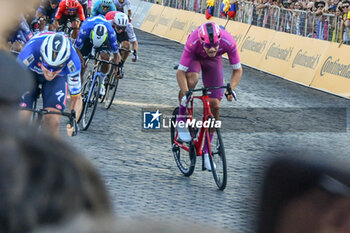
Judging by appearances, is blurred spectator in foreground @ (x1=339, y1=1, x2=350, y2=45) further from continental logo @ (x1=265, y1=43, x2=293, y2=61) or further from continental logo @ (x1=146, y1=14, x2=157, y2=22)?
continental logo @ (x1=146, y1=14, x2=157, y2=22)

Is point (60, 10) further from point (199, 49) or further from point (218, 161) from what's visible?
point (218, 161)

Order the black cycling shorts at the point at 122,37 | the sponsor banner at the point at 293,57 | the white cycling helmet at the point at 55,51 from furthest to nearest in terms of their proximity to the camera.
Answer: the sponsor banner at the point at 293,57
the black cycling shorts at the point at 122,37
the white cycling helmet at the point at 55,51

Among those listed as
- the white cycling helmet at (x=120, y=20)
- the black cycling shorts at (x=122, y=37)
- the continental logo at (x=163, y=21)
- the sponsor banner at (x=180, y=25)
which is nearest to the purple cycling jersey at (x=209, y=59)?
the white cycling helmet at (x=120, y=20)

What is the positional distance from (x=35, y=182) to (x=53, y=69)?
670 cm

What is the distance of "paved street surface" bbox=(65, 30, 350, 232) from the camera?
686cm

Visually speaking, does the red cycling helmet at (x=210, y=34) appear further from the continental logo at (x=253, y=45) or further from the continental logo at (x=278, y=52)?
the continental logo at (x=253, y=45)

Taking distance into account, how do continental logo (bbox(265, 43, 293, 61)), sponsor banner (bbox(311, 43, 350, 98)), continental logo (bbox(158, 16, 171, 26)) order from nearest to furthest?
1. sponsor banner (bbox(311, 43, 350, 98))
2. continental logo (bbox(265, 43, 293, 61))
3. continental logo (bbox(158, 16, 171, 26))

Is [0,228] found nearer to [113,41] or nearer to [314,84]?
[113,41]

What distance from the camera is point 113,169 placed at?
8328mm

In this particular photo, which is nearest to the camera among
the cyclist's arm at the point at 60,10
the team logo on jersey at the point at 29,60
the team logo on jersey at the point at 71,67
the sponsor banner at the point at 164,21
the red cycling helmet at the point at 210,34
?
the team logo on jersey at the point at 29,60

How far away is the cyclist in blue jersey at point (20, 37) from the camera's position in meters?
11.9

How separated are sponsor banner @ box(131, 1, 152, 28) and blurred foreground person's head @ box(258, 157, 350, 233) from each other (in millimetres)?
33584

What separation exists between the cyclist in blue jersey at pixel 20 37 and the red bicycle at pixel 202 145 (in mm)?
3947

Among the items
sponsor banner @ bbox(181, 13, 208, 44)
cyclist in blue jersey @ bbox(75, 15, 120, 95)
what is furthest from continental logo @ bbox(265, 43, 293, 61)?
cyclist in blue jersey @ bbox(75, 15, 120, 95)
